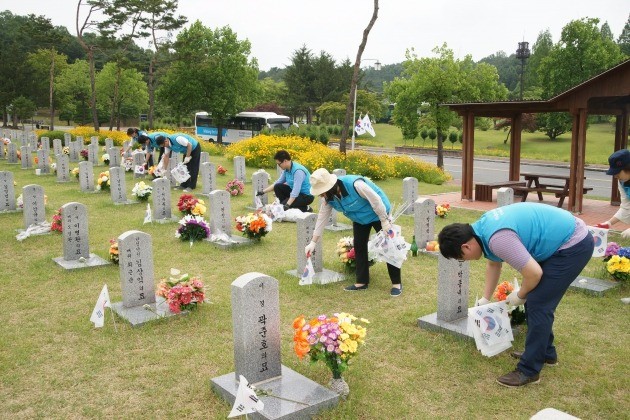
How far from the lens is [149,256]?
22.2 ft

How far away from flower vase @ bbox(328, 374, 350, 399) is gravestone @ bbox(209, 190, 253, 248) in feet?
18.3

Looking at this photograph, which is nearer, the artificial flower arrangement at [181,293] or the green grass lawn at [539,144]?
the artificial flower arrangement at [181,293]

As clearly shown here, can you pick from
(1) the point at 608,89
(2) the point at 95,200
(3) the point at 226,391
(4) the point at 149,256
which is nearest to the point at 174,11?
(2) the point at 95,200

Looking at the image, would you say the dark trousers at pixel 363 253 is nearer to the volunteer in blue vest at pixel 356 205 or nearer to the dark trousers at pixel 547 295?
the volunteer in blue vest at pixel 356 205

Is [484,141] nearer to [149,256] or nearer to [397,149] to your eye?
[397,149]

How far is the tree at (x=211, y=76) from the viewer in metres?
37.8

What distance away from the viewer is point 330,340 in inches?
169

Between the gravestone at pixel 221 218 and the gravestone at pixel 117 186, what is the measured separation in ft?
15.8

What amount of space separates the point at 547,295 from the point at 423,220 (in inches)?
205

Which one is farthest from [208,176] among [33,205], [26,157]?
[26,157]

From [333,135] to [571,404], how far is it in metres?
50.4

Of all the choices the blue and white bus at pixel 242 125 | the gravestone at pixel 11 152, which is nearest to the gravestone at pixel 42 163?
the gravestone at pixel 11 152

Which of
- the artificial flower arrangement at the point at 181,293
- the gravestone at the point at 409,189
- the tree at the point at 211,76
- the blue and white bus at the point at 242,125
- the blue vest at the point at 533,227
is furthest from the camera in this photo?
the blue and white bus at the point at 242,125

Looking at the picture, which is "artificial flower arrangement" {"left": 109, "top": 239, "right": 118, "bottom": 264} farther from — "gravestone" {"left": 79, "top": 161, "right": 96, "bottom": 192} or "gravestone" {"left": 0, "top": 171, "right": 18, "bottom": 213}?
"gravestone" {"left": 79, "top": 161, "right": 96, "bottom": 192}
